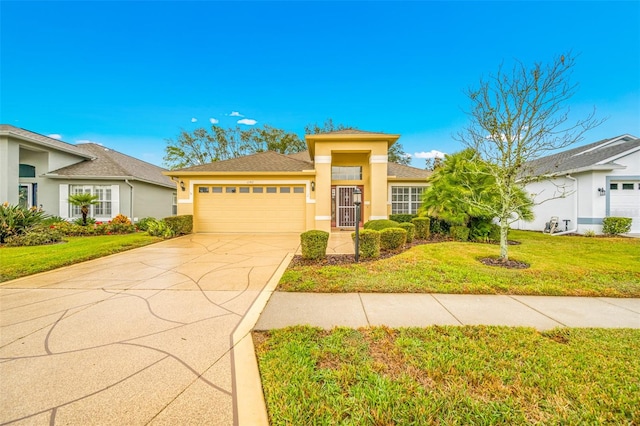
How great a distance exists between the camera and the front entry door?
13727 mm

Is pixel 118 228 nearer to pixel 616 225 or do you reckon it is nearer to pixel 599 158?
pixel 616 225

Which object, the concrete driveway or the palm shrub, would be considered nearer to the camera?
the concrete driveway

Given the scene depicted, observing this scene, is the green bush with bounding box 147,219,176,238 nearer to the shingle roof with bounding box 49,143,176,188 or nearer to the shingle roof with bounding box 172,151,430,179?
the shingle roof with bounding box 172,151,430,179

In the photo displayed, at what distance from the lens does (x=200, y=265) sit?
611 centimetres

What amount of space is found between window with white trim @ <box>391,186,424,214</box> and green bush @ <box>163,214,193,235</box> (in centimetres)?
1076

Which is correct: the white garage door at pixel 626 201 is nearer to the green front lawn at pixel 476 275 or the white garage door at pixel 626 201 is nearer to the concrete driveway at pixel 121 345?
the green front lawn at pixel 476 275

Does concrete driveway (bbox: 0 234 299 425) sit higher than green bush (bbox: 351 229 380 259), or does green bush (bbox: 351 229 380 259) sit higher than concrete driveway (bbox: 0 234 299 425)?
green bush (bbox: 351 229 380 259)

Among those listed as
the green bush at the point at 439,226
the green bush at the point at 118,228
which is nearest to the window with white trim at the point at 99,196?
the green bush at the point at 118,228

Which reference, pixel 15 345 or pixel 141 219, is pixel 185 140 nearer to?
pixel 141 219

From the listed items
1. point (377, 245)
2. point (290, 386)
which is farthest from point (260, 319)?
point (377, 245)

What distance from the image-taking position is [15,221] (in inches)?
352

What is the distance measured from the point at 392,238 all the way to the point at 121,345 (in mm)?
6540

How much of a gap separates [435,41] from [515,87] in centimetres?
804

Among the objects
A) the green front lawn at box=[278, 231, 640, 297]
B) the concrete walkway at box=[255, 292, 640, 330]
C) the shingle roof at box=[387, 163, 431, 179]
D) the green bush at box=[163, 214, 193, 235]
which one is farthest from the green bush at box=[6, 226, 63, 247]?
the shingle roof at box=[387, 163, 431, 179]
